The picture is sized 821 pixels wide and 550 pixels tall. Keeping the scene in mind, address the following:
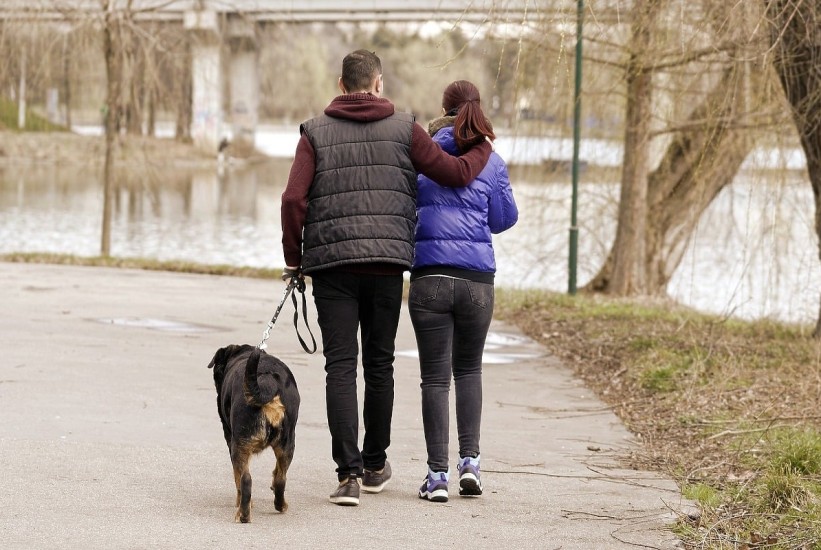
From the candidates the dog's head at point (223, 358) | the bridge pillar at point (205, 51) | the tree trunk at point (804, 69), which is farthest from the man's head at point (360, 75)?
the bridge pillar at point (205, 51)

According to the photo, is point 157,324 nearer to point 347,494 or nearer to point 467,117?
point 347,494

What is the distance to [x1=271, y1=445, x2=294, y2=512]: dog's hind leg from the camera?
210 inches

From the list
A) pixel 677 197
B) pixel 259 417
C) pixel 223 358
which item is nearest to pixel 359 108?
pixel 223 358

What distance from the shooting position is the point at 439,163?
5.67 meters

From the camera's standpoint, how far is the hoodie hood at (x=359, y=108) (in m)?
5.62

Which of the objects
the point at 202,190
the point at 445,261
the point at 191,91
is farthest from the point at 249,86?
the point at 445,261

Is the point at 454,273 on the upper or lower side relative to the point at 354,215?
lower

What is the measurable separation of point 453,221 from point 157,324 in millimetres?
6584

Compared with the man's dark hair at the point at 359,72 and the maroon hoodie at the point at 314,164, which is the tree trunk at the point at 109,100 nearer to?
the man's dark hair at the point at 359,72

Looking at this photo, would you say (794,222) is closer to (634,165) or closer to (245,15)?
(634,165)

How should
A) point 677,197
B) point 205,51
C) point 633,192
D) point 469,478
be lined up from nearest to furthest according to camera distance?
Answer: point 469,478, point 633,192, point 677,197, point 205,51

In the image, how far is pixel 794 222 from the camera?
15.1 metres

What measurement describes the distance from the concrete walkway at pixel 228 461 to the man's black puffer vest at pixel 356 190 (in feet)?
3.98

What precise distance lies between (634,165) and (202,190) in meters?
30.1
